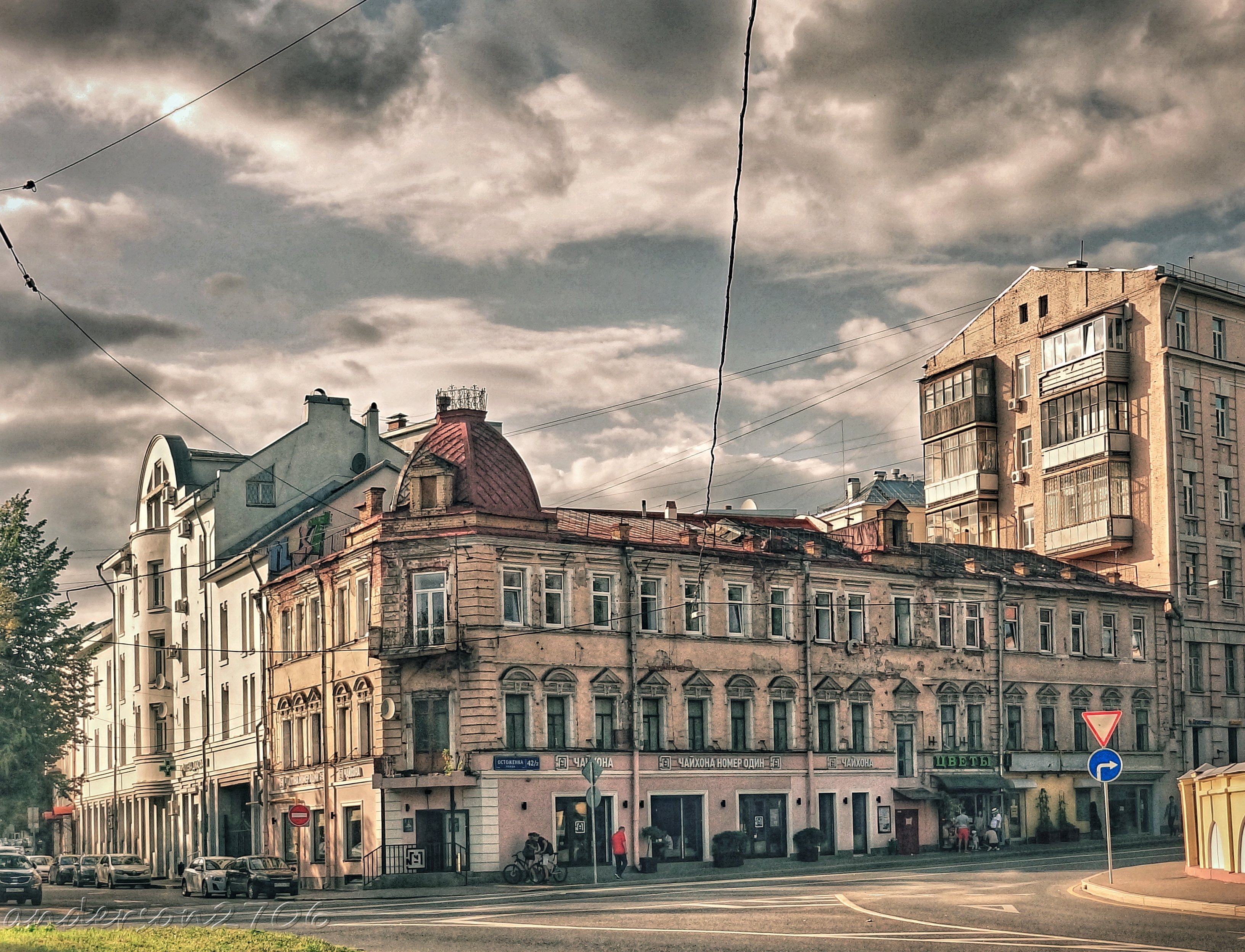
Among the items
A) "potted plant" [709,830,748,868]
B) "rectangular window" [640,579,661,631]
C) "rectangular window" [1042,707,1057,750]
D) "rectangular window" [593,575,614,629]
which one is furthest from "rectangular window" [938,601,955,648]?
"rectangular window" [593,575,614,629]

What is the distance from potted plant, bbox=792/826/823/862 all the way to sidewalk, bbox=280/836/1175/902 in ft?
1.13

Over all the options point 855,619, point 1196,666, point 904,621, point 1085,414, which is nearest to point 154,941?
point 855,619

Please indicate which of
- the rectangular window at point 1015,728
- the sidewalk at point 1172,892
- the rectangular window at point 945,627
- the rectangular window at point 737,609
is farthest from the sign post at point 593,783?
the rectangular window at point 1015,728

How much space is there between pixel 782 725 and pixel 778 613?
→ 402 centimetres

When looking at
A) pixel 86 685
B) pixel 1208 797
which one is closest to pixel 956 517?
pixel 86 685

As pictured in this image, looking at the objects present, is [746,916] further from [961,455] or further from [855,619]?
[961,455]

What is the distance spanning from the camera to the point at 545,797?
50875mm

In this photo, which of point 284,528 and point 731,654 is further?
point 284,528

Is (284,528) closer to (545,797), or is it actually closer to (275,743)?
(275,743)

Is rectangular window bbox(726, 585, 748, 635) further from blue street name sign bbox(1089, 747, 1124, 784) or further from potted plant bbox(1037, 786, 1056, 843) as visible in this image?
blue street name sign bbox(1089, 747, 1124, 784)

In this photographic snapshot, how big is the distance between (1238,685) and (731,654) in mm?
28935

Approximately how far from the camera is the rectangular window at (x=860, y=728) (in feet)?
194

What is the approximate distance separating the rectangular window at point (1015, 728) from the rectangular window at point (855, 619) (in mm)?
7947

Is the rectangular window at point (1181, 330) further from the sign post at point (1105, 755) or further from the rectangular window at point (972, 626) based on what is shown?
the sign post at point (1105, 755)
